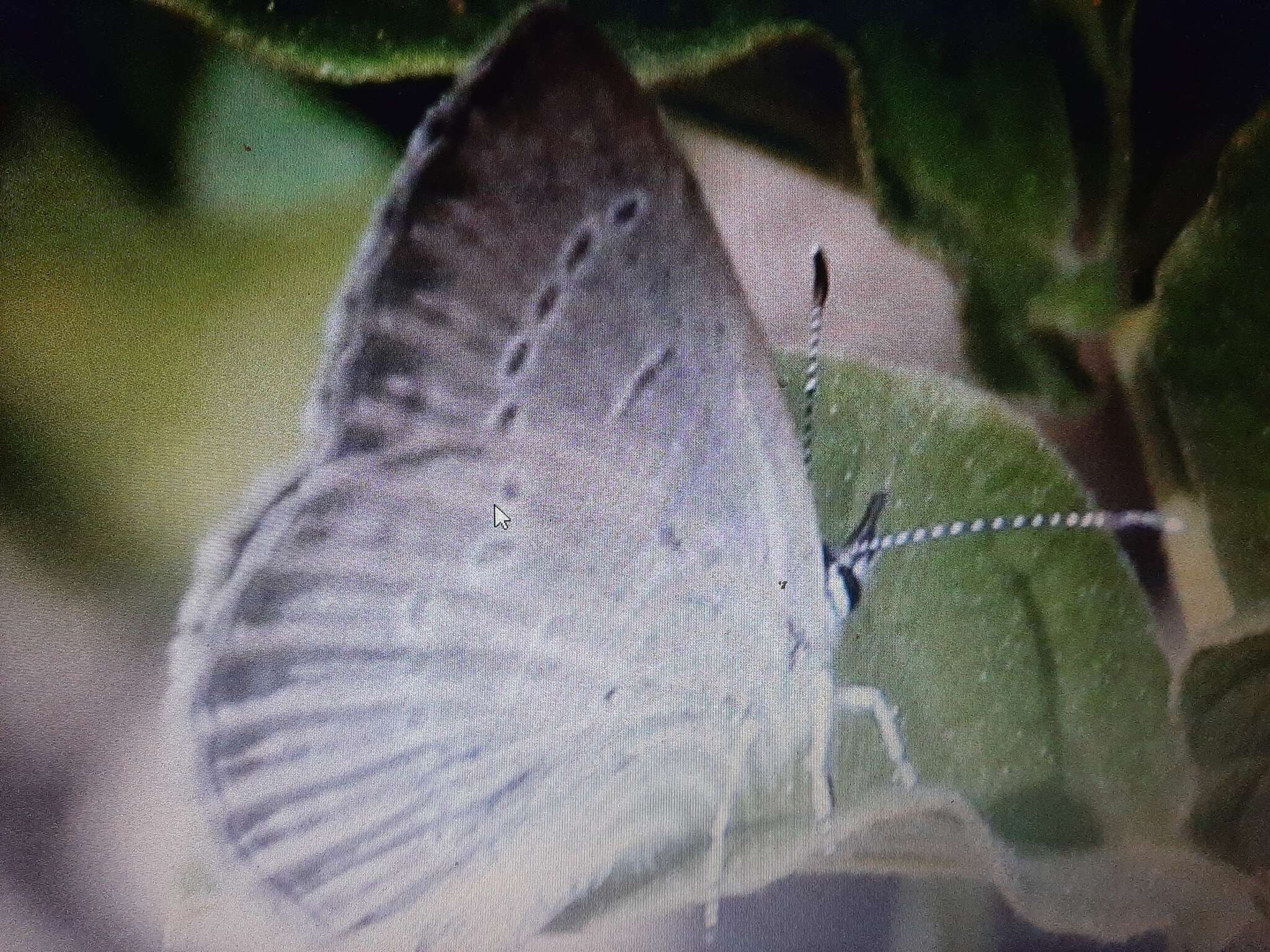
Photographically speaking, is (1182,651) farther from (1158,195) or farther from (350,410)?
(350,410)

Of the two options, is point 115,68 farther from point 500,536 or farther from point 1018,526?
point 1018,526

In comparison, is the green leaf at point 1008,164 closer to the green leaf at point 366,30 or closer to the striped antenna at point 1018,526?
the striped antenna at point 1018,526

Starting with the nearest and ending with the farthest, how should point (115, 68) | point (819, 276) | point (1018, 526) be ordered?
point (115, 68) < point (819, 276) < point (1018, 526)

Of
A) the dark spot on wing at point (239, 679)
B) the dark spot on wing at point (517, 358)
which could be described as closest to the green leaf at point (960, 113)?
the dark spot on wing at point (517, 358)

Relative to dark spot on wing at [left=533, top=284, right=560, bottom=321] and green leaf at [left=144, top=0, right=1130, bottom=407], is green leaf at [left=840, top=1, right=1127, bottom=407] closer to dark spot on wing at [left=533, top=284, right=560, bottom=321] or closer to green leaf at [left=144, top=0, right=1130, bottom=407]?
green leaf at [left=144, top=0, right=1130, bottom=407]

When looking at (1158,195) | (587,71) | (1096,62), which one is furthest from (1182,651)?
(587,71)

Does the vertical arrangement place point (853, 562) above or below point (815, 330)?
below

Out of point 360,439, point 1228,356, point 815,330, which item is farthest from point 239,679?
point 1228,356
